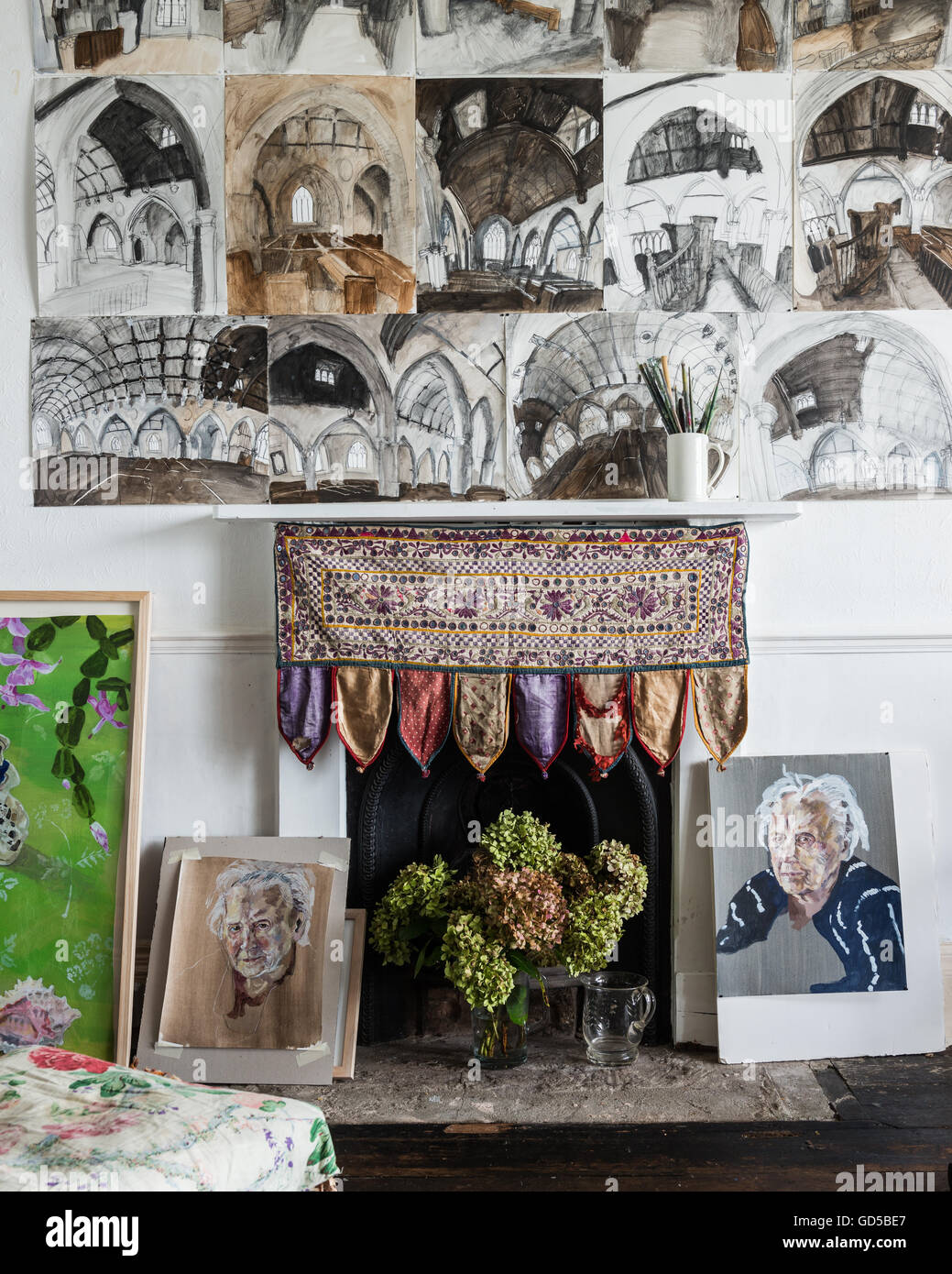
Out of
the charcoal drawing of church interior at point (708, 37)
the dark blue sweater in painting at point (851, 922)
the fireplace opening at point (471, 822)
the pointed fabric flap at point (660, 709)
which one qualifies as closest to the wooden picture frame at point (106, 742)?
the fireplace opening at point (471, 822)

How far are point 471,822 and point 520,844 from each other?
294 millimetres

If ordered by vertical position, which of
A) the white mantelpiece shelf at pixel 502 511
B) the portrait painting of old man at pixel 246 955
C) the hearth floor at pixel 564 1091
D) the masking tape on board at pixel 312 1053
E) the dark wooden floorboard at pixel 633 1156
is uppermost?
the white mantelpiece shelf at pixel 502 511

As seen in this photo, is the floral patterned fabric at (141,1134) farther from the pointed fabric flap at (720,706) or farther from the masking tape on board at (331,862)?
the pointed fabric flap at (720,706)

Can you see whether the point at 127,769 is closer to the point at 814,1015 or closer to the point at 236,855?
the point at 236,855

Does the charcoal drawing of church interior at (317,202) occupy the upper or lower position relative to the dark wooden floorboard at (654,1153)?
upper

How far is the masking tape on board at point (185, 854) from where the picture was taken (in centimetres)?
301

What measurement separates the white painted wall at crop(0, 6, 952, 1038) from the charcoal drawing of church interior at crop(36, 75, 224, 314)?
9cm

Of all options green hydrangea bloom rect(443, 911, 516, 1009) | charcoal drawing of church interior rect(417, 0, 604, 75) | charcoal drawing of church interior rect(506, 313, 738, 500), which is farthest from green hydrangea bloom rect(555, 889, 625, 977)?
charcoal drawing of church interior rect(417, 0, 604, 75)

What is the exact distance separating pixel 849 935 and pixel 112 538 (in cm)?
249

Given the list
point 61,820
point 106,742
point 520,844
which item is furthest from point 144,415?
point 520,844

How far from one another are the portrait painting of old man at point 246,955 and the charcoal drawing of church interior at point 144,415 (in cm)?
114

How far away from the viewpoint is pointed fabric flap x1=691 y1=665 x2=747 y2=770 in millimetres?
2982

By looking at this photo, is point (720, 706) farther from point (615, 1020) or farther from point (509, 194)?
point (509, 194)

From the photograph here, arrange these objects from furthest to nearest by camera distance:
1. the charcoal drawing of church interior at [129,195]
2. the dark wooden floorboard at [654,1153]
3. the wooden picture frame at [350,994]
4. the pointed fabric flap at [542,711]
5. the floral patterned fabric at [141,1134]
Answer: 1. the charcoal drawing of church interior at [129,195]
2. the pointed fabric flap at [542,711]
3. the wooden picture frame at [350,994]
4. the dark wooden floorboard at [654,1153]
5. the floral patterned fabric at [141,1134]
